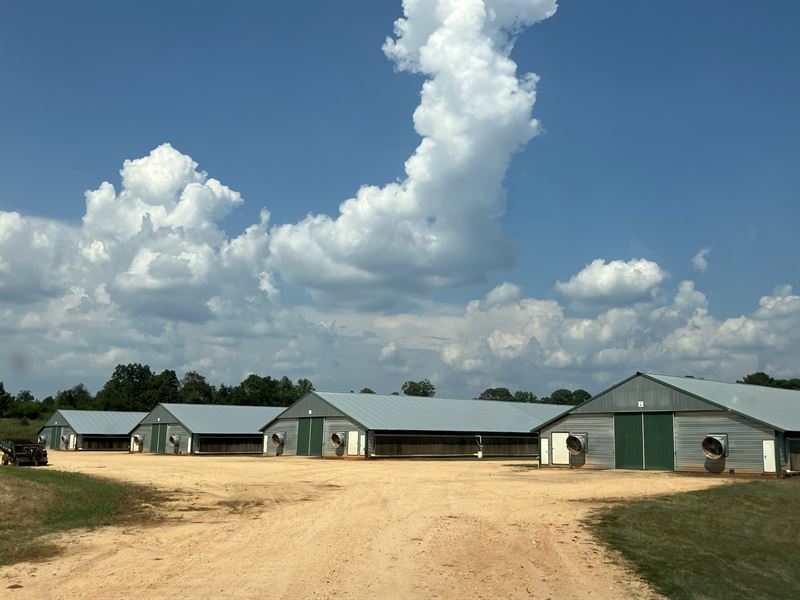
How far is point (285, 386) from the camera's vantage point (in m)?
158

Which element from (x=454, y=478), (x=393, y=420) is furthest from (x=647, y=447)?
(x=393, y=420)

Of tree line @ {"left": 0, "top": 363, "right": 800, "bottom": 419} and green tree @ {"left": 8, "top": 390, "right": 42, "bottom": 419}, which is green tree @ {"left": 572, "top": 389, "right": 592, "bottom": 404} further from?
green tree @ {"left": 8, "top": 390, "right": 42, "bottom": 419}

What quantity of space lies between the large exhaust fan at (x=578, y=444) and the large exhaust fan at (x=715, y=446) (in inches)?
321

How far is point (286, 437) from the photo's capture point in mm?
67562

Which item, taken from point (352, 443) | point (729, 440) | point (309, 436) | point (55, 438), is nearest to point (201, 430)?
point (309, 436)

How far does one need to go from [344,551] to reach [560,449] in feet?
117

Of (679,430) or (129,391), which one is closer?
(679,430)

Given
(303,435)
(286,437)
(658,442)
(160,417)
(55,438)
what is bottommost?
(55,438)

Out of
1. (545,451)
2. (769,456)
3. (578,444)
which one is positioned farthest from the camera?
(545,451)

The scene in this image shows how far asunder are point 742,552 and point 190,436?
64.7 meters

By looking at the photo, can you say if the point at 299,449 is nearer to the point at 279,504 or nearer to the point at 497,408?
the point at 497,408

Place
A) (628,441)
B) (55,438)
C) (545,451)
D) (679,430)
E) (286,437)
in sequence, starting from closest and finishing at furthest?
(679,430)
(628,441)
(545,451)
(286,437)
(55,438)

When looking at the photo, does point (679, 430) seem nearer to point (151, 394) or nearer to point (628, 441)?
point (628, 441)

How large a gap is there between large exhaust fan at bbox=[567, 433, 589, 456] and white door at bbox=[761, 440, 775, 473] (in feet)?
36.9
